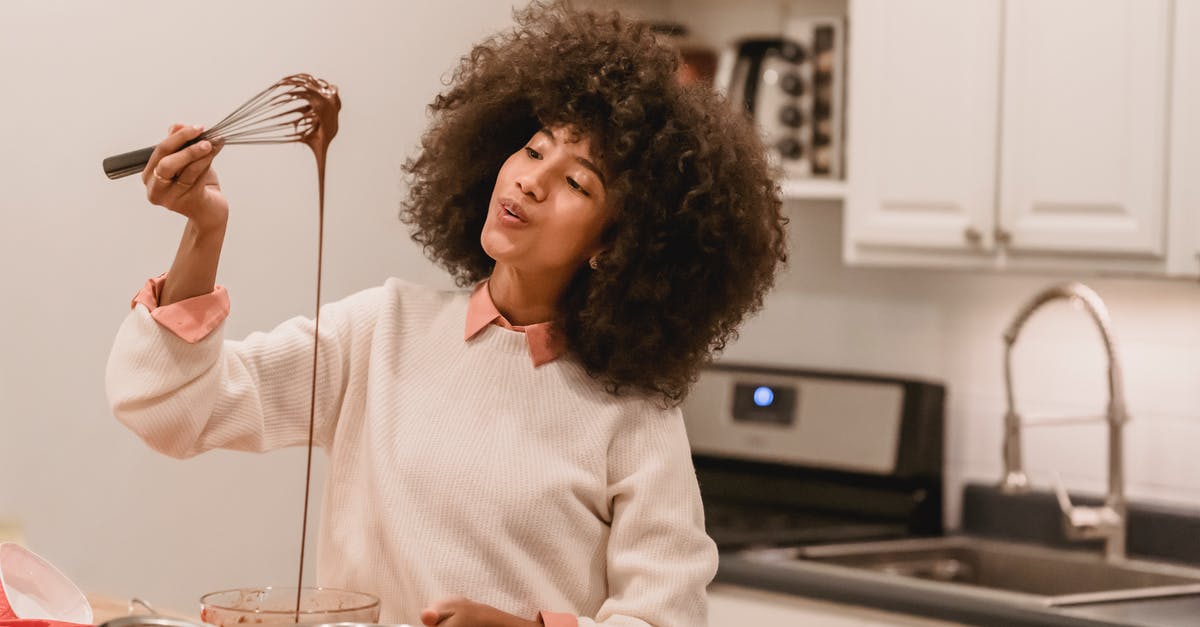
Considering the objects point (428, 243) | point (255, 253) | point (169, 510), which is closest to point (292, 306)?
point (255, 253)

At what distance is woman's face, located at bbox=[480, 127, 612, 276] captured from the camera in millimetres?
1256

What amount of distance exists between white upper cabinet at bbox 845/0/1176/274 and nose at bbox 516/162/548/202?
130cm

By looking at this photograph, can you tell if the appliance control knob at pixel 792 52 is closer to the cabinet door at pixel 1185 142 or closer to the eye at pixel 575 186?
the cabinet door at pixel 1185 142

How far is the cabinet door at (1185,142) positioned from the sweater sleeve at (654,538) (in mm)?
1257

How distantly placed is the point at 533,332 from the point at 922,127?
4.41 ft

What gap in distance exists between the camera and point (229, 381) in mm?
1215

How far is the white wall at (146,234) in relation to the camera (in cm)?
180

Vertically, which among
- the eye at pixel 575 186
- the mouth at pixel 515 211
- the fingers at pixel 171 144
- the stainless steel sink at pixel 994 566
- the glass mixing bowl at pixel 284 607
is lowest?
the stainless steel sink at pixel 994 566

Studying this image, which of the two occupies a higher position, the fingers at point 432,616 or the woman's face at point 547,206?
the woman's face at point 547,206

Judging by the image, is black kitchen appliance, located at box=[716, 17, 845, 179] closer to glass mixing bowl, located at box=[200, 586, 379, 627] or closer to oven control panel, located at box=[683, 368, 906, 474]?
oven control panel, located at box=[683, 368, 906, 474]

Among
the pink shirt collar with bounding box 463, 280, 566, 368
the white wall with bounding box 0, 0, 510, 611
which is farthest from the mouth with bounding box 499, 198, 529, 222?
the white wall with bounding box 0, 0, 510, 611

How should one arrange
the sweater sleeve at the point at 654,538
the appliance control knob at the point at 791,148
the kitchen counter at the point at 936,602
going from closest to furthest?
the sweater sleeve at the point at 654,538 < the kitchen counter at the point at 936,602 < the appliance control knob at the point at 791,148

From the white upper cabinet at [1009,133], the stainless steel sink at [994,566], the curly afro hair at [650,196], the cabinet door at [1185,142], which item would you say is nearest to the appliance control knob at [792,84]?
the white upper cabinet at [1009,133]

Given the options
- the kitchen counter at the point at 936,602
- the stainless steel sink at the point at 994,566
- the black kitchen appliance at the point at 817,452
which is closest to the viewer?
the kitchen counter at the point at 936,602
